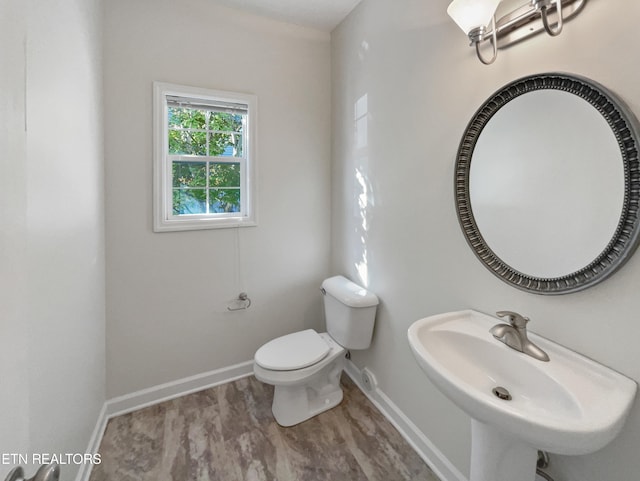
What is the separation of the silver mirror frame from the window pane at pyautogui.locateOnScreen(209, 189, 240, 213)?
5.24ft

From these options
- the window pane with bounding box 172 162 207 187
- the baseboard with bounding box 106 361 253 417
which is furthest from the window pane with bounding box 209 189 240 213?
the baseboard with bounding box 106 361 253 417

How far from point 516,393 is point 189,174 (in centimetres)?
216

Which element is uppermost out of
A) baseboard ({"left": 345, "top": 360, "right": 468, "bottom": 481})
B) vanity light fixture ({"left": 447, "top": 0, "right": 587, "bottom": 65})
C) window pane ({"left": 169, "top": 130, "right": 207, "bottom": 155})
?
vanity light fixture ({"left": 447, "top": 0, "right": 587, "bottom": 65})

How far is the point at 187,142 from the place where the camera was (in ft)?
6.96

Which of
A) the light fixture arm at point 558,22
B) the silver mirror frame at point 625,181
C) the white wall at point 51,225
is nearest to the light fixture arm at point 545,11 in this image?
the light fixture arm at point 558,22

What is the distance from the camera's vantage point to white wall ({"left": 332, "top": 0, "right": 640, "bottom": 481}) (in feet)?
2.87

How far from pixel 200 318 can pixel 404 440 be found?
1504mm

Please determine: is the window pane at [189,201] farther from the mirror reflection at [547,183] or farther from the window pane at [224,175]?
the mirror reflection at [547,183]

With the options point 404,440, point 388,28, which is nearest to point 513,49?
point 388,28

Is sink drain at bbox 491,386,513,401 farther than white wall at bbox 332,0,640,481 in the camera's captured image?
Yes

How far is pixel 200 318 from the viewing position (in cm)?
217

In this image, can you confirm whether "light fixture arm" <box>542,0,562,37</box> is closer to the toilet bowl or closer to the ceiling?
the ceiling

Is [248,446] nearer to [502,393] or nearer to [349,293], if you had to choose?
[349,293]
